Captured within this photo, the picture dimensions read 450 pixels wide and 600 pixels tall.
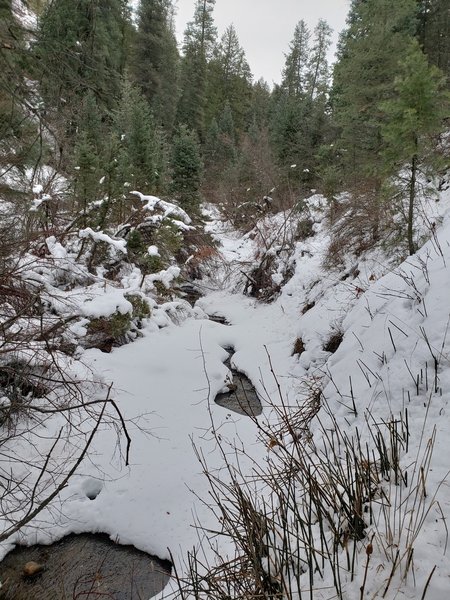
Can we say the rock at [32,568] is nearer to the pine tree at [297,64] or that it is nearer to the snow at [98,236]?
the snow at [98,236]

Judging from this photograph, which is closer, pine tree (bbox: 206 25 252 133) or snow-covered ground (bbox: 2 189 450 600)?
snow-covered ground (bbox: 2 189 450 600)

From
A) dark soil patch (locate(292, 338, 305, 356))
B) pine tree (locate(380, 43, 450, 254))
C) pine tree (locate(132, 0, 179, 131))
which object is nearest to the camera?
pine tree (locate(380, 43, 450, 254))

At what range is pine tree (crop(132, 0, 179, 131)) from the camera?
22.3 meters

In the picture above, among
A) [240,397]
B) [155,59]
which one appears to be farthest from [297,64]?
[240,397]

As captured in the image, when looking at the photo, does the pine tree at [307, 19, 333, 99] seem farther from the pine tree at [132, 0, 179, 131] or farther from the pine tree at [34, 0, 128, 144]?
the pine tree at [34, 0, 128, 144]

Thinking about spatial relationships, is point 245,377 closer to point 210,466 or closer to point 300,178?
point 210,466

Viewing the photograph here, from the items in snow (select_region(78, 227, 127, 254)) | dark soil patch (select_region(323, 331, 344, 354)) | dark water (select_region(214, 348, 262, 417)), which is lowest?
dark water (select_region(214, 348, 262, 417))

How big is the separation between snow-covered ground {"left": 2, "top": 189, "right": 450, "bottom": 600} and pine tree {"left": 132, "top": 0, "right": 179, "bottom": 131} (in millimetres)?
19307

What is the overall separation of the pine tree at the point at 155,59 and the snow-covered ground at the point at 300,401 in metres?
19.3

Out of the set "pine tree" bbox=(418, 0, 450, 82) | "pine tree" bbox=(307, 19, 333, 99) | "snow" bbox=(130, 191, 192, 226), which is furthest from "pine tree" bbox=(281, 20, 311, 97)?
"snow" bbox=(130, 191, 192, 226)

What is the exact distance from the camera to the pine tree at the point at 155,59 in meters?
22.3

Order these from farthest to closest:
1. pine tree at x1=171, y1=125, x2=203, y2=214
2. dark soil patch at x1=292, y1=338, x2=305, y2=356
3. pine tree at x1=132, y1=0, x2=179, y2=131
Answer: pine tree at x1=132, y1=0, x2=179, y2=131
pine tree at x1=171, y1=125, x2=203, y2=214
dark soil patch at x1=292, y1=338, x2=305, y2=356

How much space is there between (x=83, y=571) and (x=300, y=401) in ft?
12.1

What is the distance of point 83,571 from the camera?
11.6ft
